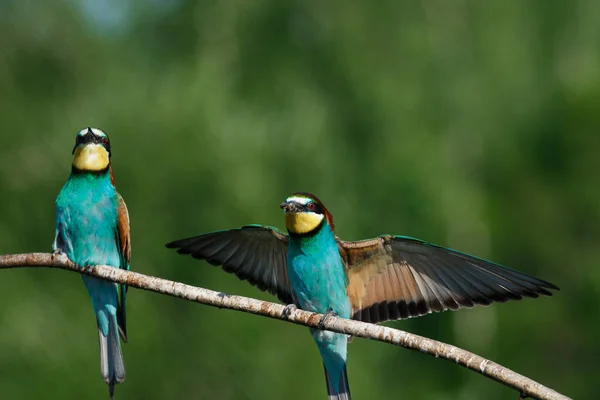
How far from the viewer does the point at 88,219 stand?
13.7 feet

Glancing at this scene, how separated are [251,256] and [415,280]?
779mm

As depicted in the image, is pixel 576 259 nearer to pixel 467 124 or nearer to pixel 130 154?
pixel 467 124

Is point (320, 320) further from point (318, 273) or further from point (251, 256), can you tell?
point (251, 256)

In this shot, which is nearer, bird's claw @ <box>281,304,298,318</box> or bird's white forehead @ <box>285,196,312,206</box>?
bird's claw @ <box>281,304,298,318</box>

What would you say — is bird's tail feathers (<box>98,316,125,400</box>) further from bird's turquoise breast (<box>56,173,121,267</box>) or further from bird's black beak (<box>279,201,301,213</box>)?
bird's black beak (<box>279,201,301,213</box>)

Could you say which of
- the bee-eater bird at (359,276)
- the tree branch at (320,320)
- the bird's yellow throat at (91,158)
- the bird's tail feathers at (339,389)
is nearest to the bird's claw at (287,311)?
the tree branch at (320,320)

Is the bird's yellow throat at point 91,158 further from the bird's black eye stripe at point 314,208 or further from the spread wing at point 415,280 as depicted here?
the spread wing at point 415,280

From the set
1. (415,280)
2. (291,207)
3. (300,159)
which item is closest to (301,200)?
(291,207)

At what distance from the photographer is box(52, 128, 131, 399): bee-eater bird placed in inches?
163

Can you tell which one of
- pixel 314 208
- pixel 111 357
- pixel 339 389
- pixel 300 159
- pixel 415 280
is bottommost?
pixel 339 389

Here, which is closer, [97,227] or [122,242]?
[97,227]

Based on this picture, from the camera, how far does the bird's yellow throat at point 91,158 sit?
4.20 m

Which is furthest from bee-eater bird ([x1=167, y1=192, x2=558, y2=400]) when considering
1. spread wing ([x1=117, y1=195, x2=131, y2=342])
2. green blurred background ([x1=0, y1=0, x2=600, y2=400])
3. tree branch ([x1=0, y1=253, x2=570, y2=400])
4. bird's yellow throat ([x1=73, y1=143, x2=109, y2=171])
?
green blurred background ([x1=0, y1=0, x2=600, y2=400])

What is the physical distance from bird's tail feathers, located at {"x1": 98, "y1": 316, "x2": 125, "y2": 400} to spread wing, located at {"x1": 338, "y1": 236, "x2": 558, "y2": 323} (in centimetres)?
99
